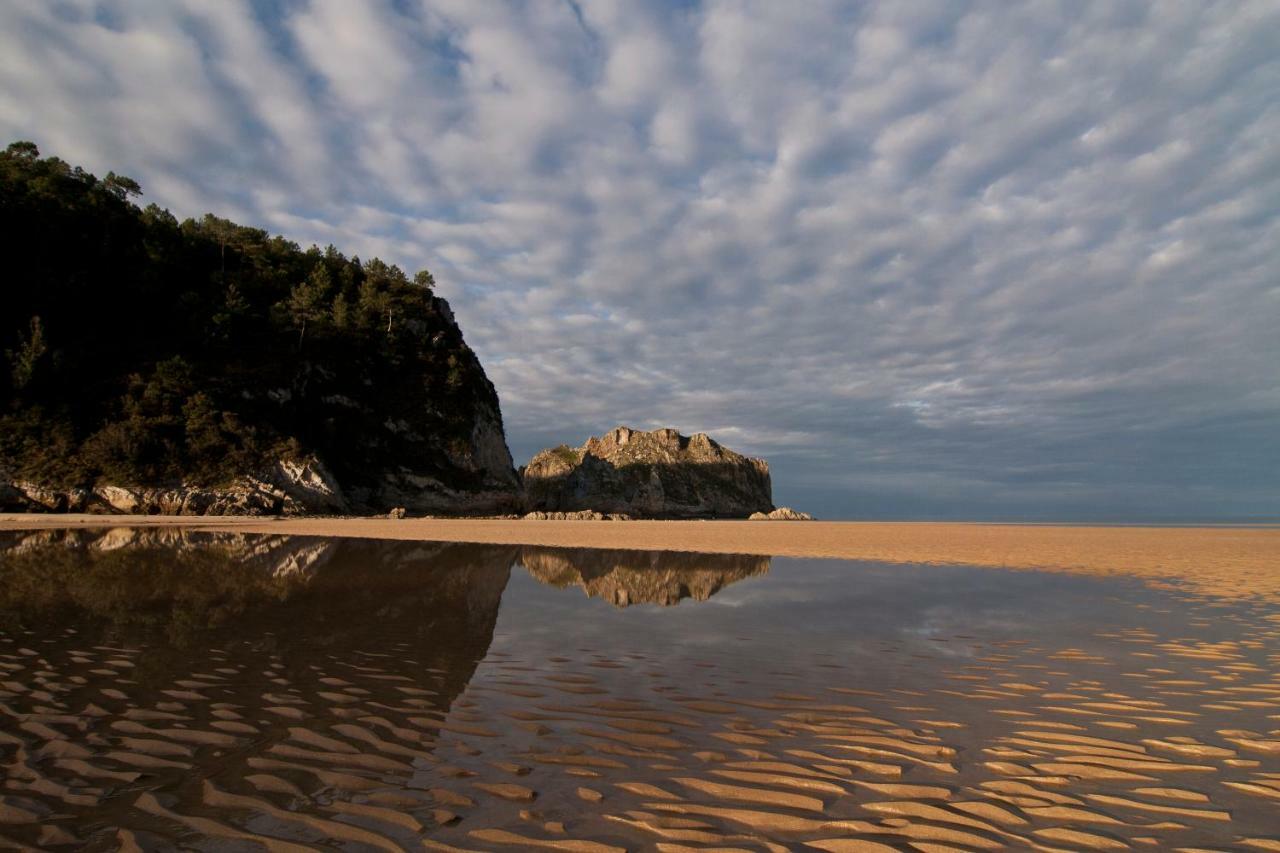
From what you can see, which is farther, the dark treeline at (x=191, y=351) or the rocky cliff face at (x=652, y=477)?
the rocky cliff face at (x=652, y=477)

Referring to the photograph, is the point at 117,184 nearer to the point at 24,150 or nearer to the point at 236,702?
the point at 24,150

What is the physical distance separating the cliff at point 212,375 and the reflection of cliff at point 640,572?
1500 inches

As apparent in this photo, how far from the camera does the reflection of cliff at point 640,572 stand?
13484 mm

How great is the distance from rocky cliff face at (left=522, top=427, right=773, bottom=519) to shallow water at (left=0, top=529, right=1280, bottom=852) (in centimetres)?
9882

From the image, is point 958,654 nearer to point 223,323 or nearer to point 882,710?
point 882,710

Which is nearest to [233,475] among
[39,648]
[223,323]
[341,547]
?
[223,323]

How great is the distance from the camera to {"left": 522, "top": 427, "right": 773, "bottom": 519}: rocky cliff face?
117 m

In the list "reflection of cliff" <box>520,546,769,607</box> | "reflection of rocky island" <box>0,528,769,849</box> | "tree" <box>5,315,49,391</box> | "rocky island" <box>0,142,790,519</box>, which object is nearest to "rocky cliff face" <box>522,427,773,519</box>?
"rocky island" <box>0,142,790,519</box>

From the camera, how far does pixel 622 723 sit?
18.1ft

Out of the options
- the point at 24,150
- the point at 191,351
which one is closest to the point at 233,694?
the point at 191,351

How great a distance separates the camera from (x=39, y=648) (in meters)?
7.40

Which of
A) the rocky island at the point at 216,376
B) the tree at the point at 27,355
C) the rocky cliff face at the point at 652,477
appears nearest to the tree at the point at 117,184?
the rocky island at the point at 216,376

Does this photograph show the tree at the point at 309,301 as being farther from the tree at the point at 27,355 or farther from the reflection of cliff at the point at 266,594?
the reflection of cliff at the point at 266,594

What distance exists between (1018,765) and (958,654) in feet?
13.5
